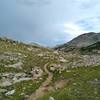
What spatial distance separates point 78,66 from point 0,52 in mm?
27831

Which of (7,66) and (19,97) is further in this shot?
(7,66)

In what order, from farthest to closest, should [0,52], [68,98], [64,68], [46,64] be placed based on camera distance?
1. [0,52]
2. [46,64]
3. [64,68]
4. [68,98]

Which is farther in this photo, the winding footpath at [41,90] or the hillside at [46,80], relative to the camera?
the winding footpath at [41,90]

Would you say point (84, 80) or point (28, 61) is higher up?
point (28, 61)

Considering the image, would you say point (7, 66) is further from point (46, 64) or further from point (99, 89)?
point (99, 89)

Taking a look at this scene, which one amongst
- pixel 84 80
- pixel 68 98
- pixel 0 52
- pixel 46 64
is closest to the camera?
pixel 68 98

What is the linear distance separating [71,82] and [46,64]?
24585mm

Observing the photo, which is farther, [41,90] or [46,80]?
[46,80]

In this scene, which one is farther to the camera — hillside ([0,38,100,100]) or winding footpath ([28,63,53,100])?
winding footpath ([28,63,53,100])

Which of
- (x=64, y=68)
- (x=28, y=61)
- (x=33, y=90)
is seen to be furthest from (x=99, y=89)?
(x=28, y=61)

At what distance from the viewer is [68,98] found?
5522 centimetres

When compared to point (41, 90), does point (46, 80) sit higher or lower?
higher

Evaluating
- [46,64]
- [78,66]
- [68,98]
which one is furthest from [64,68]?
[68,98]

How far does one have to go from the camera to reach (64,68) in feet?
260
